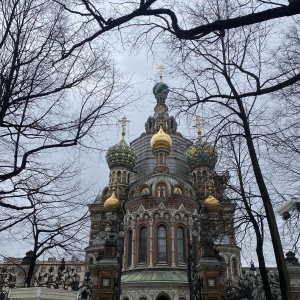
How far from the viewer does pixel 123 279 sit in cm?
2531

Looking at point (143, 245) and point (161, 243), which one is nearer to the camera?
point (161, 243)

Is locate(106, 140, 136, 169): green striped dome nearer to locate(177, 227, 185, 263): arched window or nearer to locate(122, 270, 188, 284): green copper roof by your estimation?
locate(177, 227, 185, 263): arched window

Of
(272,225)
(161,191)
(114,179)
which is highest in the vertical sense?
(114,179)

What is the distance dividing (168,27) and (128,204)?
23.5 meters

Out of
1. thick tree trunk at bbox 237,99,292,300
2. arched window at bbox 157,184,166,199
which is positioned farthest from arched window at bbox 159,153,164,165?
thick tree trunk at bbox 237,99,292,300

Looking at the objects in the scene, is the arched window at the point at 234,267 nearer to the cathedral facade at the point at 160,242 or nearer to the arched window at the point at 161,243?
the cathedral facade at the point at 160,242

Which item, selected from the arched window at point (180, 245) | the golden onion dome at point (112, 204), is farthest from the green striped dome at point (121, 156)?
the arched window at point (180, 245)

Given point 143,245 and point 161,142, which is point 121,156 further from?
point 143,245

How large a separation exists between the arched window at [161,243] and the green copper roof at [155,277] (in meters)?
1.32

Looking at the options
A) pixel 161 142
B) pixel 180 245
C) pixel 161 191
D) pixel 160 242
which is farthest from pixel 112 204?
pixel 180 245

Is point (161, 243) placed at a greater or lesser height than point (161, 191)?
lesser

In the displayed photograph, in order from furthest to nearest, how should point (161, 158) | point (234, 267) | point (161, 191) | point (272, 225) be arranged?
1. point (234, 267)
2. point (161, 158)
3. point (161, 191)
4. point (272, 225)

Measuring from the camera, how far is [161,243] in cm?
2703

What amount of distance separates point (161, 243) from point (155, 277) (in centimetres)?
318
